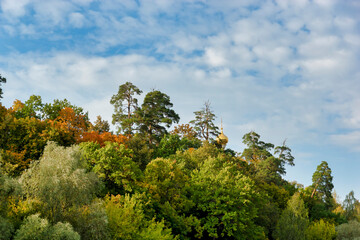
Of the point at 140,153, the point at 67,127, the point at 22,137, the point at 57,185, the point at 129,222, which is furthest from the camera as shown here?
the point at 140,153

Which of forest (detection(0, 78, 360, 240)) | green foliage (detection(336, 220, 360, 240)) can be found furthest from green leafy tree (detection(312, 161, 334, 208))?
green foliage (detection(336, 220, 360, 240))

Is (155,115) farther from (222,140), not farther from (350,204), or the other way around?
(350,204)

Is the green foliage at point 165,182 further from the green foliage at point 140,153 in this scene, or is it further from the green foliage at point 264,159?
the green foliage at point 264,159

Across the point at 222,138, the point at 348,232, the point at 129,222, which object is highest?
the point at 222,138

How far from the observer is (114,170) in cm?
3778

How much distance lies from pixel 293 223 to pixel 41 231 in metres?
45.6

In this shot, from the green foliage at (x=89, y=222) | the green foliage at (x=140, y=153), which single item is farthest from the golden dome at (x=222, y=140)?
the green foliage at (x=89, y=222)

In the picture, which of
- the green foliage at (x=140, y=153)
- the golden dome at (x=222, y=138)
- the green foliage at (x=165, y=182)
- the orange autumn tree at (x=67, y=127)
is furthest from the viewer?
the golden dome at (x=222, y=138)

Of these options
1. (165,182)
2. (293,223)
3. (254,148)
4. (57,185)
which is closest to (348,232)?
(293,223)

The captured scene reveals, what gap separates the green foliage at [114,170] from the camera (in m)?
37.0

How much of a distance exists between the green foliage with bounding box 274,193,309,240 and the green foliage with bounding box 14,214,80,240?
4109cm

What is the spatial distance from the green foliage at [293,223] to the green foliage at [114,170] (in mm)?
Result: 29752

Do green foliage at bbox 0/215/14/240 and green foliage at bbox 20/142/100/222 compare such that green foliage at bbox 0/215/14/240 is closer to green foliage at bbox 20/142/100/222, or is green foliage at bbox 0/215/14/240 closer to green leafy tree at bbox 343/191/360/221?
green foliage at bbox 20/142/100/222

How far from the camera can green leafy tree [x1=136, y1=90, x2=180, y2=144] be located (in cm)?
6799
